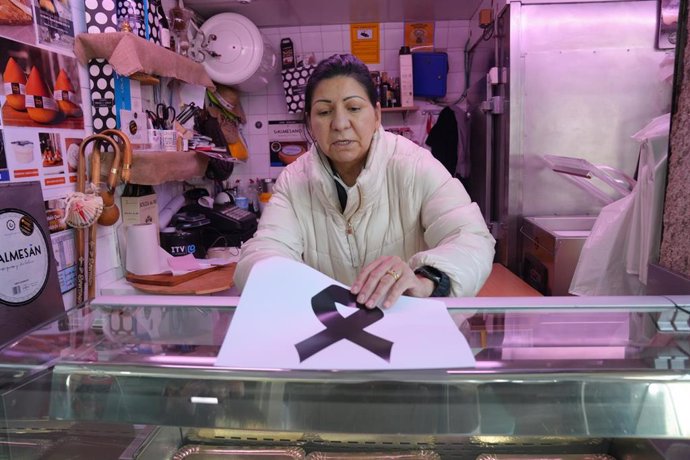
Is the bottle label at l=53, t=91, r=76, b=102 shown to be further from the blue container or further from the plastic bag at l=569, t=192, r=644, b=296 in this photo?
the blue container

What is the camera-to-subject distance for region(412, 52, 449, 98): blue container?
11.9 ft

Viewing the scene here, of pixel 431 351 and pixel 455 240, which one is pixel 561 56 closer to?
pixel 455 240

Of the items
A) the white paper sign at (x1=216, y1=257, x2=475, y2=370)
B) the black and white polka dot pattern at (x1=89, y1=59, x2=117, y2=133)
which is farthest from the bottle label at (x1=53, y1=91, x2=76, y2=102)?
the white paper sign at (x1=216, y1=257, x2=475, y2=370)

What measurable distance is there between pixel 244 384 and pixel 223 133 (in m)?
3.12

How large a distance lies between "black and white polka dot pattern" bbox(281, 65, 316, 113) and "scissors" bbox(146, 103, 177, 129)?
1150 millimetres

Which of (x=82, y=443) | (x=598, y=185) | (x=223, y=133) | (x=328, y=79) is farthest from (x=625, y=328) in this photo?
(x=223, y=133)

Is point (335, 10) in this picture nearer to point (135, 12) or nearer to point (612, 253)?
point (135, 12)

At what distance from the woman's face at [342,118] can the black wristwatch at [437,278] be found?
0.50 m

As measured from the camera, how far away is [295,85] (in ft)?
12.2

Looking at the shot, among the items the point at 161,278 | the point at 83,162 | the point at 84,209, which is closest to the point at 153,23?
the point at 83,162

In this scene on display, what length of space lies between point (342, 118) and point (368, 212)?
0.29m

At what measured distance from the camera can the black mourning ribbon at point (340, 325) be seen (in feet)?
1.87

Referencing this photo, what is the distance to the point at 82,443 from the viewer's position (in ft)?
2.46

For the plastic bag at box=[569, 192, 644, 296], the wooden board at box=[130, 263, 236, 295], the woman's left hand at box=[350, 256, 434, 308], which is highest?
the woman's left hand at box=[350, 256, 434, 308]
